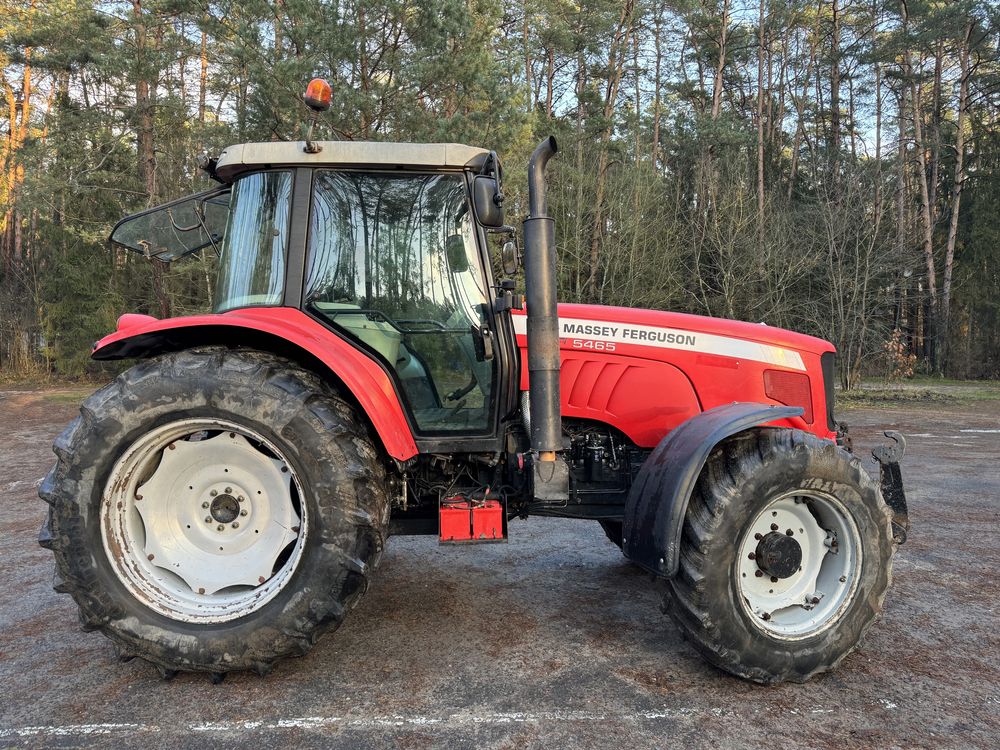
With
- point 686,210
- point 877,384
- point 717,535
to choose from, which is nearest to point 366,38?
point 686,210

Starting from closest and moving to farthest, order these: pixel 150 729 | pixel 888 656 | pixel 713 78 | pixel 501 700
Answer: pixel 150 729 → pixel 501 700 → pixel 888 656 → pixel 713 78

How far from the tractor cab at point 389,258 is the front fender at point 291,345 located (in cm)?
9

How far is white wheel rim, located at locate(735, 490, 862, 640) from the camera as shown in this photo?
2.73 m

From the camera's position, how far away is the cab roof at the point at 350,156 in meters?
2.94

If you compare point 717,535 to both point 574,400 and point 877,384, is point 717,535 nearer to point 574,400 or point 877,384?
point 574,400

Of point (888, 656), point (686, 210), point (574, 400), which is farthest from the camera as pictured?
point (686, 210)

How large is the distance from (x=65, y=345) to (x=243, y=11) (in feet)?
37.7

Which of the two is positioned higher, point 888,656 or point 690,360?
point 690,360

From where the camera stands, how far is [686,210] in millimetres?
20812

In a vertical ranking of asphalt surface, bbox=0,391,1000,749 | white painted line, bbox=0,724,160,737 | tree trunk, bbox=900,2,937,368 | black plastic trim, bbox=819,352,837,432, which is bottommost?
asphalt surface, bbox=0,391,1000,749

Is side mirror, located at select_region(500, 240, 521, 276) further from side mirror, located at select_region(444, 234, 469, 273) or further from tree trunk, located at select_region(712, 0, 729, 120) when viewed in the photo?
tree trunk, located at select_region(712, 0, 729, 120)

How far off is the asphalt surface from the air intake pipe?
985mm

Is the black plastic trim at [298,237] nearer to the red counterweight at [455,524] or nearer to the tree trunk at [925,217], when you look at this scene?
the red counterweight at [455,524]

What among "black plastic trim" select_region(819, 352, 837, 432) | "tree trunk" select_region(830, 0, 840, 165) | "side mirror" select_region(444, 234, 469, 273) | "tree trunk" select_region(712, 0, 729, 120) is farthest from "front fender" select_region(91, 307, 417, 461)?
"tree trunk" select_region(830, 0, 840, 165)
